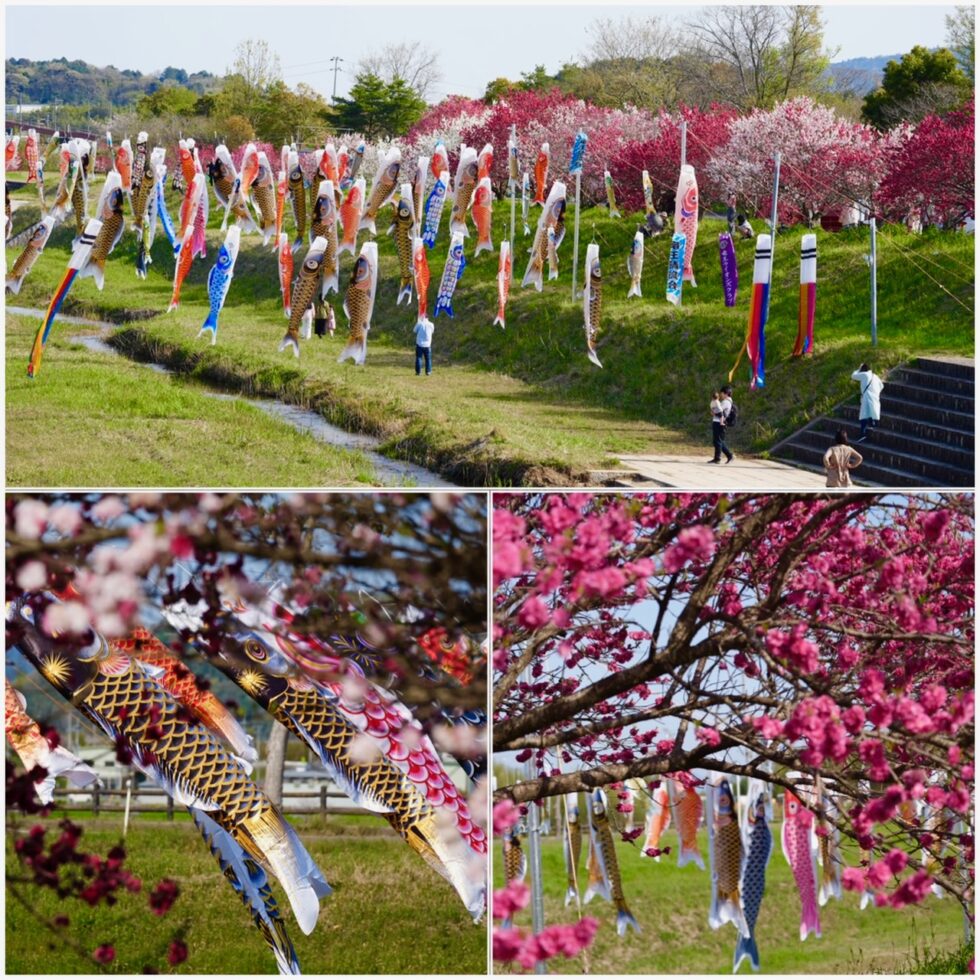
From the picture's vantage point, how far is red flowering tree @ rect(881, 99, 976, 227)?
1972cm

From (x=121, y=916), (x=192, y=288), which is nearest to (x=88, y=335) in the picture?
(x=192, y=288)

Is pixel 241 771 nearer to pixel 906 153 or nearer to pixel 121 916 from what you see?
pixel 121 916

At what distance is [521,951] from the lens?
21.8 ft

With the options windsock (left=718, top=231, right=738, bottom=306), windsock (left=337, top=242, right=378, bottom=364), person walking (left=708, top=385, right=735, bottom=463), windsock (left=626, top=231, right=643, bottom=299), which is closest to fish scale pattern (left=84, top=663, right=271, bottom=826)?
person walking (left=708, top=385, right=735, bottom=463)

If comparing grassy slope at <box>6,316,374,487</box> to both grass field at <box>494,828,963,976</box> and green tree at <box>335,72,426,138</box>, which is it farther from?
green tree at <box>335,72,426,138</box>

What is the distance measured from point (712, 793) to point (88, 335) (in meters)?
18.2

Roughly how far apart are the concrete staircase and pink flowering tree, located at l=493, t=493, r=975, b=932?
6852mm

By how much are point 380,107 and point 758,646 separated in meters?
32.8

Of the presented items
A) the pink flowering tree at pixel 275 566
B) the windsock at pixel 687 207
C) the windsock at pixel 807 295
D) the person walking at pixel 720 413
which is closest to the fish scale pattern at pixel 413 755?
the pink flowering tree at pixel 275 566

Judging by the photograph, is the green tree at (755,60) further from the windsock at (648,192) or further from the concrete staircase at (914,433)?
the concrete staircase at (914,433)

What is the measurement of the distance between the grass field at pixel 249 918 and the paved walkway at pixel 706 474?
255 inches

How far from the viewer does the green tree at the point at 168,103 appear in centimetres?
4212

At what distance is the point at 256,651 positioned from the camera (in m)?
7.27

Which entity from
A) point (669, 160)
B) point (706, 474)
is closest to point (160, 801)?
point (706, 474)
